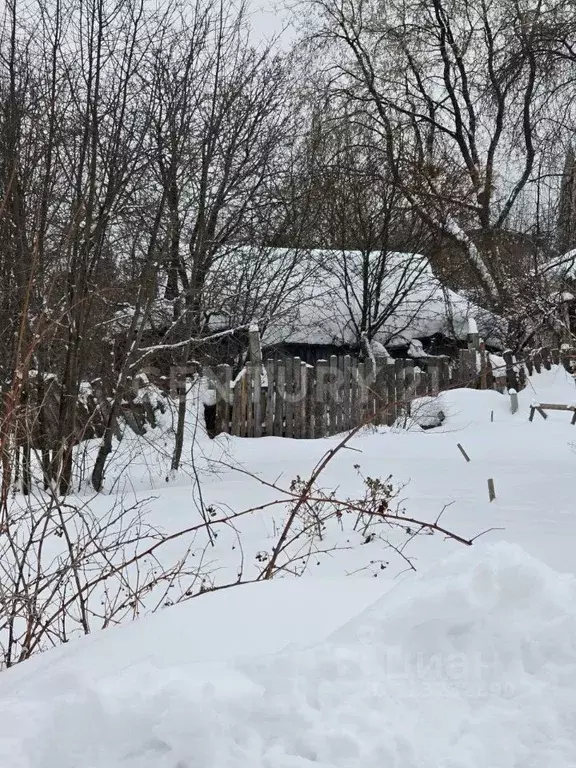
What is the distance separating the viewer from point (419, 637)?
199 centimetres

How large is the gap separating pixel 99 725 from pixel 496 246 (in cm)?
1421

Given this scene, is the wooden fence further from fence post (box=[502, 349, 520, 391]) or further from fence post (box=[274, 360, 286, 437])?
fence post (box=[502, 349, 520, 391])

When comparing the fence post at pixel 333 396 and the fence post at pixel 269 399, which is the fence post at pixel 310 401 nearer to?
the fence post at pixel 333 396

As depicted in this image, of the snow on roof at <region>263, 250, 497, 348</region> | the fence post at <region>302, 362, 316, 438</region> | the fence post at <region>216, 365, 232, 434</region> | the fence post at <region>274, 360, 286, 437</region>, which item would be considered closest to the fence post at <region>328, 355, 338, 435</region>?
the fence post at <region>302, 362, 316, 438</region>

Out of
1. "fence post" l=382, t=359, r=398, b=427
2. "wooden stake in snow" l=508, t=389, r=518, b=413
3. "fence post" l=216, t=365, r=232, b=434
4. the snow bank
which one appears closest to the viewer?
the snow bank

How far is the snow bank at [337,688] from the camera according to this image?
1.55m

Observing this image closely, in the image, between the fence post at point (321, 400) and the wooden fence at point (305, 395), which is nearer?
the wooden fence at point (305, 395)

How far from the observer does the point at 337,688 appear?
1733mm

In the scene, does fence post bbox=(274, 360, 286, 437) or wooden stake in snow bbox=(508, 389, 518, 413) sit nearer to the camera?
wooden stake in snow bbox=(508, 389, 518, 413)

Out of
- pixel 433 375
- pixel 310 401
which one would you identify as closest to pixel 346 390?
pixel 310 401

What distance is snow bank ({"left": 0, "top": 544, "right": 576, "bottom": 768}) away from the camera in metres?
1.55

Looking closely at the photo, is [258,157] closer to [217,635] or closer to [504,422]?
[504,422]

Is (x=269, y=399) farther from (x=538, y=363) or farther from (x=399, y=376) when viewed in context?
(x=538, y=363)

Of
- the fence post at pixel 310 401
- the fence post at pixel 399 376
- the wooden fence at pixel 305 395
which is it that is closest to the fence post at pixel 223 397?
the wooden fence at pixel 305 395
